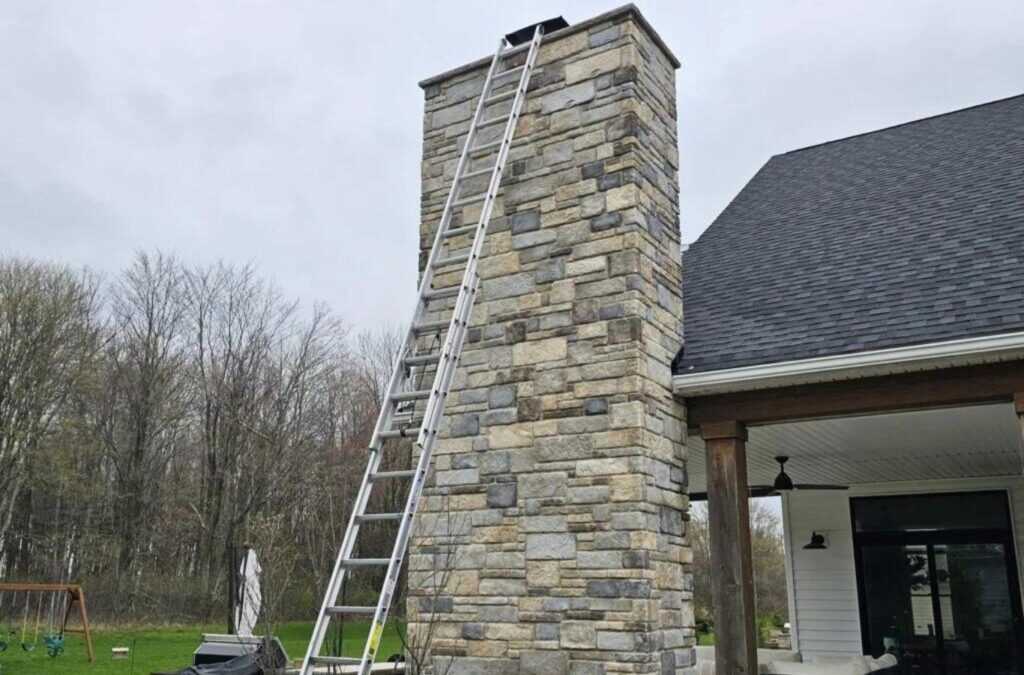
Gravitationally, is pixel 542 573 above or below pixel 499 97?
below

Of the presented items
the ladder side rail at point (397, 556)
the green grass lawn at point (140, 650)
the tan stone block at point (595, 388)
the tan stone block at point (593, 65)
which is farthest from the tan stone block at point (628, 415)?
the green grass lawn at point (140, 650)

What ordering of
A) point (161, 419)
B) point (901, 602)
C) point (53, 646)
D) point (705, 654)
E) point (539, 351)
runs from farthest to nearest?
point (161, 419) < point (53, 646) < point (901, 602) < point (705, 654) < point (539, 351)

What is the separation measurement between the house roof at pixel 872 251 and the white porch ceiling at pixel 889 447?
840 mm

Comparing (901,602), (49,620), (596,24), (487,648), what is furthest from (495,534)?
(49,620)

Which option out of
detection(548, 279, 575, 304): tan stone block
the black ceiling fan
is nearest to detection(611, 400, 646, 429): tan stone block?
detection(548, 279, 575, 304): tan stone block

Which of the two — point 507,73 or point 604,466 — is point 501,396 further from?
point 507,73

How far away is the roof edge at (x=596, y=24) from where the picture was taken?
20.7 ft

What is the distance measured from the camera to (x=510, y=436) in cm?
591

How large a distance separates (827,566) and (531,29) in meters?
6.95

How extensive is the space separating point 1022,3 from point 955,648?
25.1 ft

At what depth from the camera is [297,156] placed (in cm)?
2395

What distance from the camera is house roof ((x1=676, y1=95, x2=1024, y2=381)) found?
18.5 feet

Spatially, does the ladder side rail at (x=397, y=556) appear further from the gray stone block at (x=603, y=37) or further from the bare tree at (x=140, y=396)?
the bare tree at (x=140, y=396)

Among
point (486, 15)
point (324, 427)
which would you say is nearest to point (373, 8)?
point (486, 15)
